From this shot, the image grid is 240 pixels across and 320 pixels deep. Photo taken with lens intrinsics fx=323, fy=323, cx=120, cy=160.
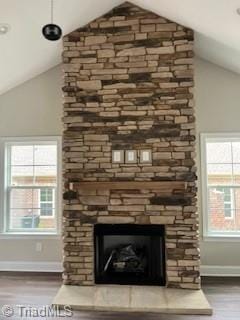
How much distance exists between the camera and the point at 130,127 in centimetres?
434

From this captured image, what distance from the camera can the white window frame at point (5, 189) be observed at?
513 centimetres

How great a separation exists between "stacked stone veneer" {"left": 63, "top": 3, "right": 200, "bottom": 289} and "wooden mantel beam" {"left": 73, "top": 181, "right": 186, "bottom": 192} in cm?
6

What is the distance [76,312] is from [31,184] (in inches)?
94.3

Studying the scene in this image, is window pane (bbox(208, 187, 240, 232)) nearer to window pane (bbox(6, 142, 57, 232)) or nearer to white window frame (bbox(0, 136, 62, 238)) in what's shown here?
white window frame (bbox(0, 136, 62, 238))

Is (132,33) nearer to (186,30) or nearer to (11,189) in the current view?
(186,30)

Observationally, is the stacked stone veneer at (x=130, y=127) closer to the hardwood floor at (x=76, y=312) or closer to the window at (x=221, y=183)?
the hardwood floor at (x=76, y=312)

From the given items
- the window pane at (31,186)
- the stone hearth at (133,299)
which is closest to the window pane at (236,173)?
the stone hearth at (133,299)

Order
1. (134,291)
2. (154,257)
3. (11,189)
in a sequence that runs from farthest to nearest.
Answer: (11,189), (154,257), (134,291)

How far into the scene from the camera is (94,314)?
11.3ft

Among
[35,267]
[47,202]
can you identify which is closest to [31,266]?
[35,267]

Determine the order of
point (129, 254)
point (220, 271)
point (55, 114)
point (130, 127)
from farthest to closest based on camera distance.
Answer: point (55, 114), point (220, 271), point (129, 254), point (130, 127)

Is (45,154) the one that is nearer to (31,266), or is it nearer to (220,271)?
(31,266)

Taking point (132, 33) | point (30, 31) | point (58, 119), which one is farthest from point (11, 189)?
point (132, 33)

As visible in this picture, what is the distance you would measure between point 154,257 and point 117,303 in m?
0.89
